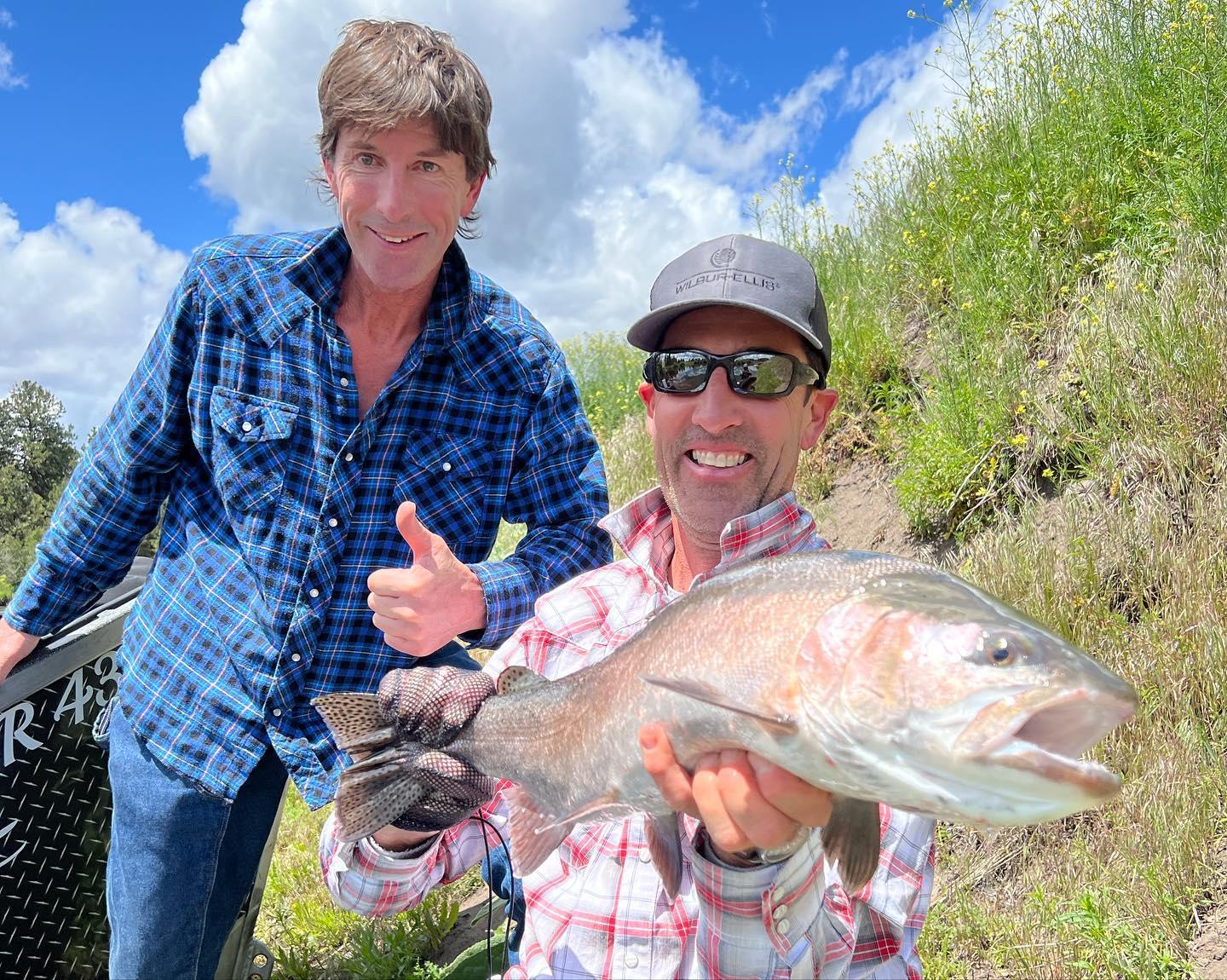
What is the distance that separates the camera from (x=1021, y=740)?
3.79ft

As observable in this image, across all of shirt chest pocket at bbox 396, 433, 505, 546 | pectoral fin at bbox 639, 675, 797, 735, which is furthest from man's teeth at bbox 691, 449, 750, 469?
→ shirt chest pocket at bbox 396, 433, 505, 546

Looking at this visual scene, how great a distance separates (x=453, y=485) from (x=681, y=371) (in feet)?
3.39

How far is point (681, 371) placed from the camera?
2293 mm

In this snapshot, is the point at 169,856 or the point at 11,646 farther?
the point at 11,646

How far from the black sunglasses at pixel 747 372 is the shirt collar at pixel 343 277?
98 cm

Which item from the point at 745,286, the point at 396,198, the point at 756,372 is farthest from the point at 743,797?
the point at 396,198

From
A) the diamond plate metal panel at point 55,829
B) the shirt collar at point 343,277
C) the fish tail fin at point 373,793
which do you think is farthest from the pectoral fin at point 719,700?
the diamond plate metal panel at point 55,829

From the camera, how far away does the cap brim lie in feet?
7.20

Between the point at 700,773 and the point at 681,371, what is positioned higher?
the point at 681,371

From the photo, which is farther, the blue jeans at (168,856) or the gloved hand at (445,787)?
the blue jeans at (168,856)

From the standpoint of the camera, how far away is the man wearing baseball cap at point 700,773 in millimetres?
1635

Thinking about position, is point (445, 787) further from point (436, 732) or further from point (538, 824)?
point (538, 824)

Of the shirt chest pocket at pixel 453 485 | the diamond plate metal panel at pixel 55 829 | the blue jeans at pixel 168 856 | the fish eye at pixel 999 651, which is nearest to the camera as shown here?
the fish eye at pixel 999 651

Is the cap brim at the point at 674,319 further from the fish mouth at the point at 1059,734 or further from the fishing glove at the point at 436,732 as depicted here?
the fish mouth at the point at 1059,734
